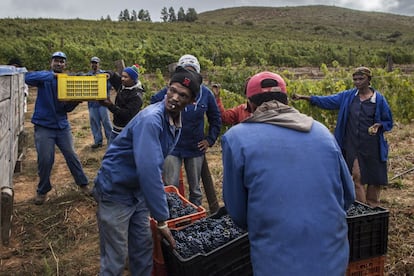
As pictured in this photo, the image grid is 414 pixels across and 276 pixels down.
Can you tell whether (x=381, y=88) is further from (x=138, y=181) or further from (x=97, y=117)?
(x=138, y=181)

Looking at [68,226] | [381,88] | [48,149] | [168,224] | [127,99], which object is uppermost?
[381,88]

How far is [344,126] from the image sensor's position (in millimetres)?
4691

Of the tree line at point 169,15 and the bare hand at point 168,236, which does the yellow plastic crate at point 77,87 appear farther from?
the tree line at point 169,15

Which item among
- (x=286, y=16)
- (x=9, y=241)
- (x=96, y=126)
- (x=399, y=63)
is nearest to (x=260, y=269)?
(x=9, y=241)

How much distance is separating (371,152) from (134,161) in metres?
3.10

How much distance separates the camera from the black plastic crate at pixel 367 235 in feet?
9.21

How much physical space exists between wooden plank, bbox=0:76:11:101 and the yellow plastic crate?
599 mm

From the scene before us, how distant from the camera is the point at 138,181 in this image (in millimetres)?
2613

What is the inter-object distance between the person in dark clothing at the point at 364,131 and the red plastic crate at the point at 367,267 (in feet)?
6.03

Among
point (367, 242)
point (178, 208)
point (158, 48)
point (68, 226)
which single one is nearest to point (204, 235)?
point (178, 208)

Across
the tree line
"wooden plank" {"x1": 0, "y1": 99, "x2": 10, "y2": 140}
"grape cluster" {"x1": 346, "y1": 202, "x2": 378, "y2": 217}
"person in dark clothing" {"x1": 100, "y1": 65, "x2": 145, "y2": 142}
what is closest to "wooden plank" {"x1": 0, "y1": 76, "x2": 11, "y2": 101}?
"wooden plank" {"x1": 0, "y1": 99, "x2": 10, "y2": 140}

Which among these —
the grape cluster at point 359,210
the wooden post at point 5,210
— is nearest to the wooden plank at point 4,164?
the wooden post at point 5,210

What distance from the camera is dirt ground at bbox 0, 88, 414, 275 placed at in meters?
3.75

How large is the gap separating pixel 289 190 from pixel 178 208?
1544 millimetres
